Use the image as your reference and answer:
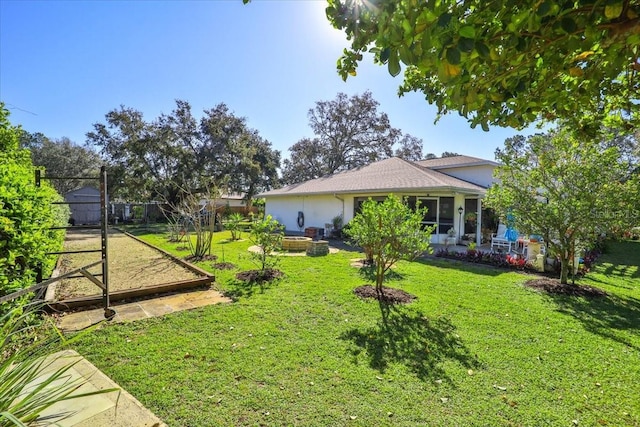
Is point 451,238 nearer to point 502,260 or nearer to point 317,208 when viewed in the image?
point 502,260

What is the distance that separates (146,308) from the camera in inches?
209

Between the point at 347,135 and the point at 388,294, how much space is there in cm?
3239

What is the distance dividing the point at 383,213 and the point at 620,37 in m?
4.43

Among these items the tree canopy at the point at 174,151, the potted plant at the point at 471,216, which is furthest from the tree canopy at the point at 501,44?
the tree canopy at the point at 174,151

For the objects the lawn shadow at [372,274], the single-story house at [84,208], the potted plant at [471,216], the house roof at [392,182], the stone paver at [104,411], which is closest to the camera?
the stone paver at [104,411]

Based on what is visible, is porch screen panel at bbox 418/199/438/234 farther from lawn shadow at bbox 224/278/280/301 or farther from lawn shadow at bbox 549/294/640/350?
lawn shadow at bbox 224/278/280/301

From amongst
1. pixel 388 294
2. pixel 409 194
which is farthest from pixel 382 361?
pixel 409 194

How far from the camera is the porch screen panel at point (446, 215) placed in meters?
13.9

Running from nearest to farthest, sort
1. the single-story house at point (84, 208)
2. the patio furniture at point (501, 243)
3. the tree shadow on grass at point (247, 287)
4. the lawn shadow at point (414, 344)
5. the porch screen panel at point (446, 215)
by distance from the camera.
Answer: the lawn shadow at point (414, 344), the tree shadow on grass at point (247, 287), the patio furniture at point (501, 243), the porch screen panel at point (446, 215), the single-story house at point (84, 208)

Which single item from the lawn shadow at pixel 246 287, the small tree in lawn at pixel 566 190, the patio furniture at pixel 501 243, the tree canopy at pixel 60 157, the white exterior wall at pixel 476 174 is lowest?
the lawn shadow at pixel 246 287

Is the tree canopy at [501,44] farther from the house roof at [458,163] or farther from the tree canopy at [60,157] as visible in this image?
the tree canopy at [60,157]

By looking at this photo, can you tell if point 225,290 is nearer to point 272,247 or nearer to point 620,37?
point 272,247

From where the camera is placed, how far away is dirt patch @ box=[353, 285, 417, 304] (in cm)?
588

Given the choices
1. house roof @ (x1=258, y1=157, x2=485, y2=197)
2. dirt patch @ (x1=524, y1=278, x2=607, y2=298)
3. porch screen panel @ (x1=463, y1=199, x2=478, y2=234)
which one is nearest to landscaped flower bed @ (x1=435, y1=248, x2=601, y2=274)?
dirt patch @ (x1=524, y1=278, x2=607, y2=298)
